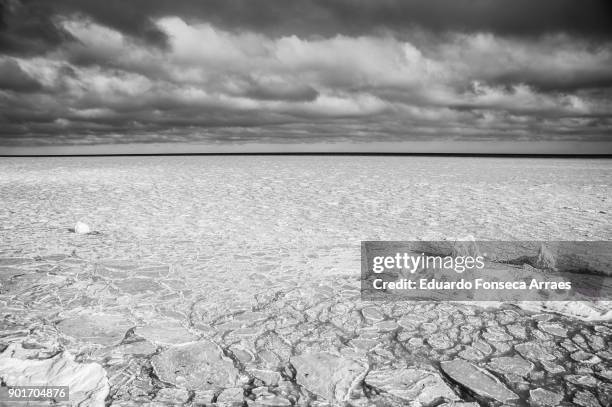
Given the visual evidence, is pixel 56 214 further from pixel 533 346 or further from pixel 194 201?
pixel 533 346

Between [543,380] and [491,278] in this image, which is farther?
[491,278]

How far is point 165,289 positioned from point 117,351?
1.12 meters

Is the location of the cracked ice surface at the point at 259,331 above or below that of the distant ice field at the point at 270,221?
below

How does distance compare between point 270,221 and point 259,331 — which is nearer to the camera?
point 259,331

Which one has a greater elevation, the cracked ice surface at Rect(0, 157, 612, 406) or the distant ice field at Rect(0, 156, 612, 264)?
the distant ice field at Rect(0, 156, 612, 264)

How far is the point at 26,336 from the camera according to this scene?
2598mm

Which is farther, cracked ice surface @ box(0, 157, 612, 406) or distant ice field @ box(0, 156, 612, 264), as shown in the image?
distant ice field @ box(0, 156, 612, 264)

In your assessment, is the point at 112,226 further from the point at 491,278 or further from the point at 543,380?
the point at 543,380

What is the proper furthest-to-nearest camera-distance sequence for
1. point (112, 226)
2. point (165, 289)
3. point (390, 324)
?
point (112, 226) → point (165, 289) → point (390, 324)

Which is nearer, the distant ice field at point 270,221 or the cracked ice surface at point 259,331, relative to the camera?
the cracked ice surface at point 259,331

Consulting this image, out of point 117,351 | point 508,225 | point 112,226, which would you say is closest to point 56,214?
point 112,226

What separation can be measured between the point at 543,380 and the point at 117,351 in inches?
109

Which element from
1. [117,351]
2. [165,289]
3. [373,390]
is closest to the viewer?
[373,390]

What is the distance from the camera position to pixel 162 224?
6535 mm
